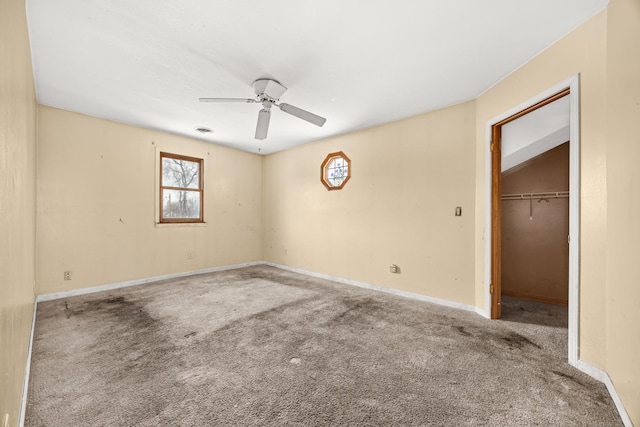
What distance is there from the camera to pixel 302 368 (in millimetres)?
1935

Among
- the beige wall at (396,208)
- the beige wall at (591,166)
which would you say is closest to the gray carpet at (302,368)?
the beige wall at (591,166)

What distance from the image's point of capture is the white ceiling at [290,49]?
6.00 feet

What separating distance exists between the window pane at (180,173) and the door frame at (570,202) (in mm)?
4852

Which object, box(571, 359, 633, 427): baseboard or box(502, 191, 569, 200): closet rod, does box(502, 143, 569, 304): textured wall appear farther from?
box(571, 359, 633, 427): baseboard

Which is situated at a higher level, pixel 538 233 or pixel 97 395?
pixel 538 233

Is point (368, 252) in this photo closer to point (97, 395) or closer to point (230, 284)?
point (230, 284)

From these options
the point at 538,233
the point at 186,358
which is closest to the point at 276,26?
the point at 186,358

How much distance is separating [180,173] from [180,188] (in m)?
0.29

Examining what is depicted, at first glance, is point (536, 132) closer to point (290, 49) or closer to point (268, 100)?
point (290, 49)

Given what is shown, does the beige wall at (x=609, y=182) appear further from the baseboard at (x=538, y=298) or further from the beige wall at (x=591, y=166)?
the baseboard at (x=538, y=298)

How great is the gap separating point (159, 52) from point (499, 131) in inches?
140

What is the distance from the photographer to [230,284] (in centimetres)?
430

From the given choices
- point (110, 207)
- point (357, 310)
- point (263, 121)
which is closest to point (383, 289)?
point (357, 310)

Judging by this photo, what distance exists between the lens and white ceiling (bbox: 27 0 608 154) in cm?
183
